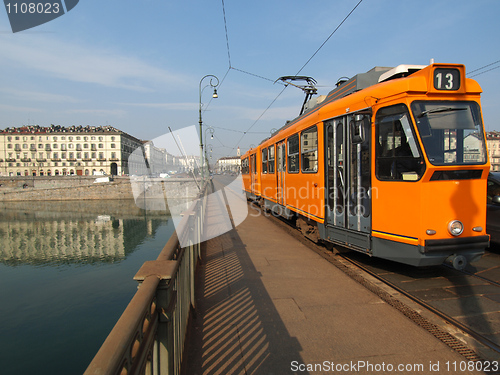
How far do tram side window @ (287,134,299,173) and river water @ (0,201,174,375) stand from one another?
28.8 ft

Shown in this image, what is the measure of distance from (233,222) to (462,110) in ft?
30.0

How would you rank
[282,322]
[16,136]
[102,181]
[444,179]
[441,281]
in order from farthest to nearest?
[16,136] → [102,181] → [441,281] → [444,179] → [282,322]

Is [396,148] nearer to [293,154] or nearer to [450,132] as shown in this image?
[450,132]

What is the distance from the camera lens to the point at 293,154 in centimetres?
930

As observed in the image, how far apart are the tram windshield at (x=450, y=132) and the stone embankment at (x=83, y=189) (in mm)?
54882

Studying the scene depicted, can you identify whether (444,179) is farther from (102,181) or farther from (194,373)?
(102,181)

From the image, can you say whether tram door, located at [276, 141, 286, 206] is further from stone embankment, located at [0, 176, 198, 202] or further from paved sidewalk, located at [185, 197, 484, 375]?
stone embankment, located at [0, 176, 198, 202]

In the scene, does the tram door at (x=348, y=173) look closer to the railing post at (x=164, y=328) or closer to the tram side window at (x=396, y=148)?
the tram side window at (x=396, y=148)

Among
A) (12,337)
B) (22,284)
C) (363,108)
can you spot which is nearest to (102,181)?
(22,284)

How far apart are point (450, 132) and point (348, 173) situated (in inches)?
68.7

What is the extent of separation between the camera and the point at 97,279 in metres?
18.7

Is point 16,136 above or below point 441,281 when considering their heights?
above

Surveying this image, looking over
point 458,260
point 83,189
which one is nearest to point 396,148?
point 458,260

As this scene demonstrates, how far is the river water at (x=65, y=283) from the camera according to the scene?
11.3 metres
